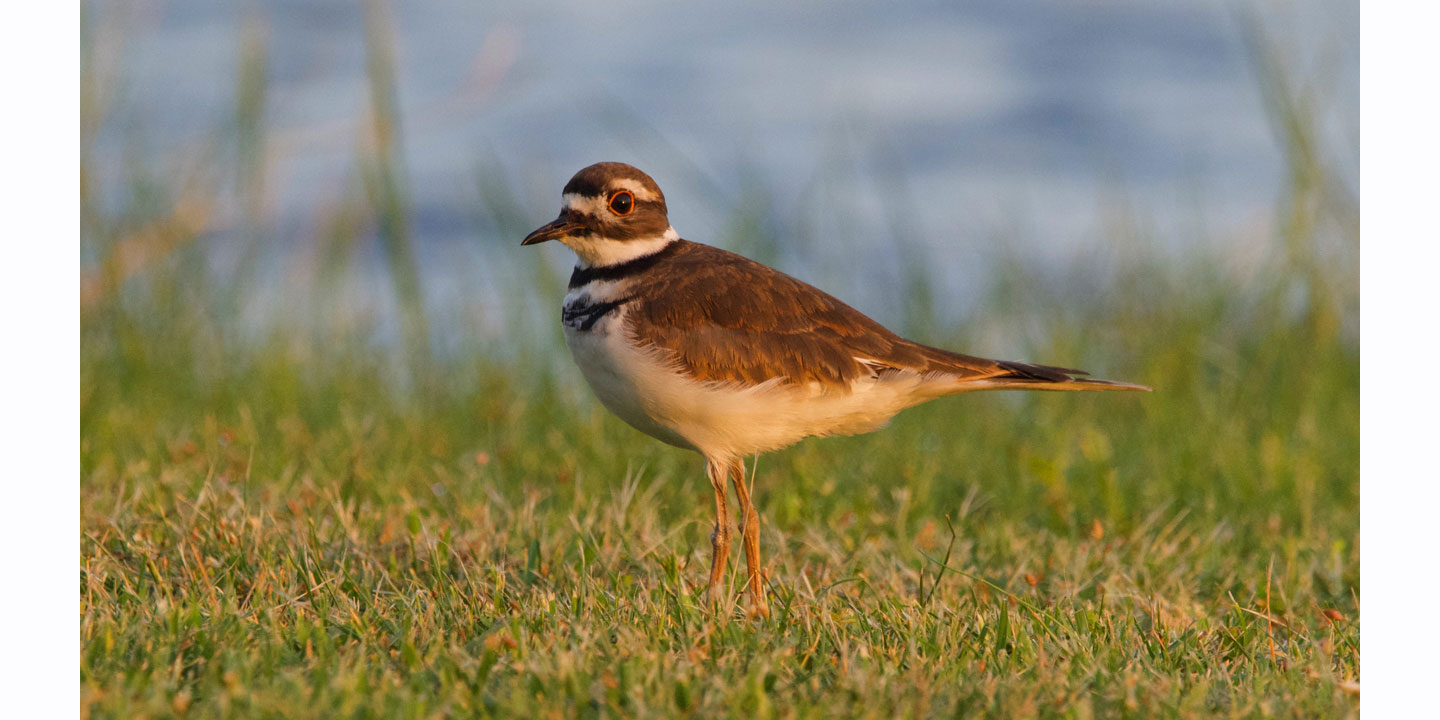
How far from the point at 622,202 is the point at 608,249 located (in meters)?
0.18

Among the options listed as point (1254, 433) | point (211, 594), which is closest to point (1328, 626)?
point (1254, 433)

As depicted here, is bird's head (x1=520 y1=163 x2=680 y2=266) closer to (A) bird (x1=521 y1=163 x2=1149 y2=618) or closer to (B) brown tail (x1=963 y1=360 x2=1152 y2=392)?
(A) bird (x1=521 y1=163 x2=1149 y2=618)

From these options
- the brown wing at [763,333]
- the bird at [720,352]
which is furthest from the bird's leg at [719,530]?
the brown wing at [763,333]

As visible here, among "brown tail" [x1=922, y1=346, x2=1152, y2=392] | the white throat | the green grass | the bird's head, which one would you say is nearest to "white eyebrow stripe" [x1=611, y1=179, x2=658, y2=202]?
the bird's head

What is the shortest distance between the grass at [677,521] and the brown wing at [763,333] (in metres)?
0.76

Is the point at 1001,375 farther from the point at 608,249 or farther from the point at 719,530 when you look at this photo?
the point at 608,249

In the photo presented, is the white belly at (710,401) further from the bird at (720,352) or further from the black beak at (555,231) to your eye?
the black beak at (555,231)

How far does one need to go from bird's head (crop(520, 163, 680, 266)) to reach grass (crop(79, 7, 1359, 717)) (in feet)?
3.71

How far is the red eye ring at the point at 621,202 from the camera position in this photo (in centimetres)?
491

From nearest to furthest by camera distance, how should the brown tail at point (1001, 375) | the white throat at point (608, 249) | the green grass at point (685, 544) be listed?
the green grass at point (685, 544) → the brown tail at point (1001, 375) → the white throat at point (608, 249)

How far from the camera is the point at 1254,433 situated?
8.33 m

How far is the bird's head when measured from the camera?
4.90 m

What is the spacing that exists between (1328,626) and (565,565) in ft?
9.59

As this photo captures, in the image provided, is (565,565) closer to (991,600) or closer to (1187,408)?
(991,600)
